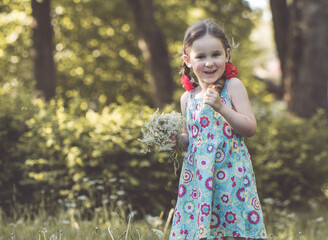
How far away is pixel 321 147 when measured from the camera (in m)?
6.88

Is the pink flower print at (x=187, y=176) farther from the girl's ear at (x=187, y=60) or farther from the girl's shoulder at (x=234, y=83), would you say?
the girl's ear at (x=187, y=60)

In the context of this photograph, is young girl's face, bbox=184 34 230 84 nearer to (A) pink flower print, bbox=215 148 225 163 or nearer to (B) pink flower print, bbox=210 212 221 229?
(A) pink flower print, bbox=215 148 225 163

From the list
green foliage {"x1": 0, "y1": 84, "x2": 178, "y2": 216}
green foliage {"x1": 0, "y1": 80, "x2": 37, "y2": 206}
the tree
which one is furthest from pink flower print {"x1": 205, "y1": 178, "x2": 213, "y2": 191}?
the tree

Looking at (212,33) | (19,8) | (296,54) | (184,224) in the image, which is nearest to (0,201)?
(184,224)

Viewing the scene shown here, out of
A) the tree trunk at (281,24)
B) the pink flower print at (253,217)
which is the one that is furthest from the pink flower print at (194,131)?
the tree trunk at (281,24)

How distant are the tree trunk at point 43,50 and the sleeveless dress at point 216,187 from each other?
6.79 meters

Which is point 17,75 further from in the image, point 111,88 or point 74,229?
point 74,229

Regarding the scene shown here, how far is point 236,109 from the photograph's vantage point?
2.81m

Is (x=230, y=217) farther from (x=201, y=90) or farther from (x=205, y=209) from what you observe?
(x=201, y=90)

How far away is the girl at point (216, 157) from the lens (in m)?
2.71

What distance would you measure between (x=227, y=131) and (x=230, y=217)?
52cm

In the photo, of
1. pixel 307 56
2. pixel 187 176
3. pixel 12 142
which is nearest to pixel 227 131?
pixel 187 176

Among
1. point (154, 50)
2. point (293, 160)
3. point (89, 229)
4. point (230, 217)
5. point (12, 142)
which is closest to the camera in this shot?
point (230, 217)

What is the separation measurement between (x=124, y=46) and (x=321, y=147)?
10.5m
